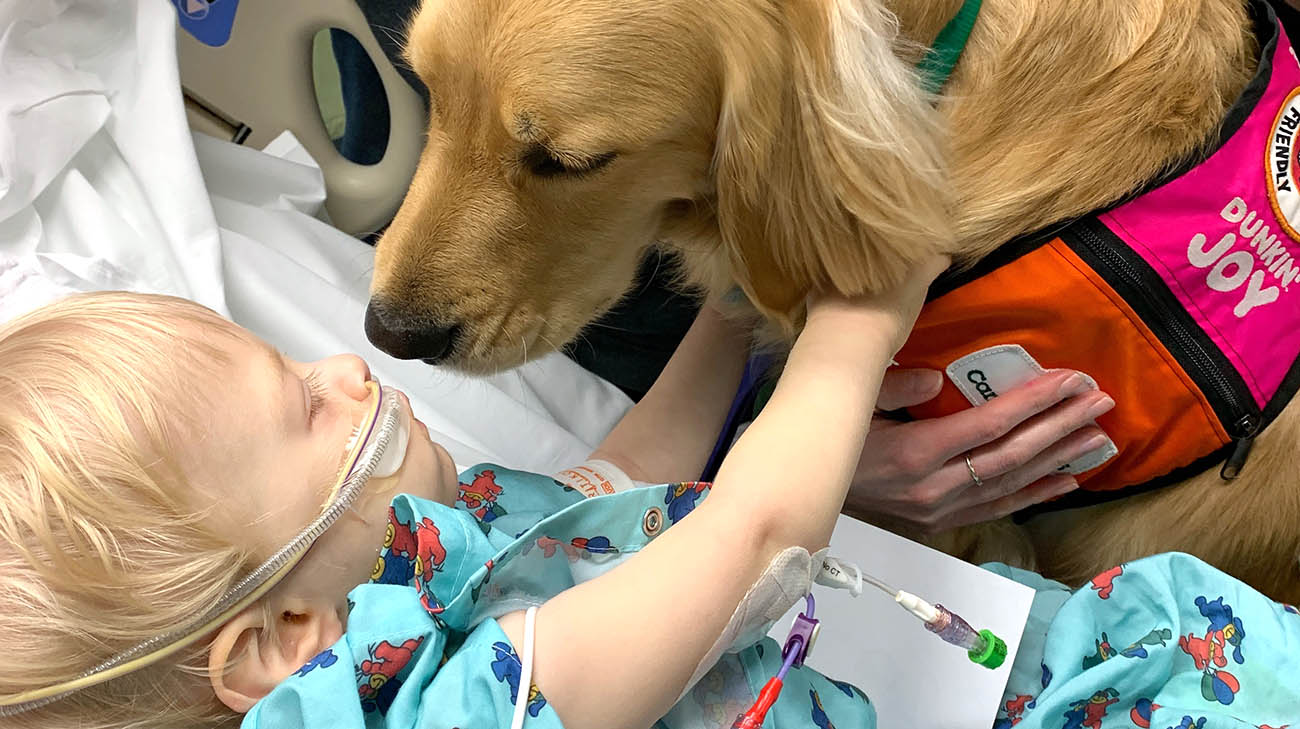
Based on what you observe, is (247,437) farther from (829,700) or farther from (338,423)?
(829,700)

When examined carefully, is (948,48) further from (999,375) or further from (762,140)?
(999,375)

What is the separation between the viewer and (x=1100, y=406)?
3.43 feet

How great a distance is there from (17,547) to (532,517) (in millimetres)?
470

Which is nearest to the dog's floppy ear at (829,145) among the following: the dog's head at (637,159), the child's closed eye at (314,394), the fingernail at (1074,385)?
the dog's head at (637,159)

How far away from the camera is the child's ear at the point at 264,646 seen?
74 centimetres

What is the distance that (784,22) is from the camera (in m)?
0.89

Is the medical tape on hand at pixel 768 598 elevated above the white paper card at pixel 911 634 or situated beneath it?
elevated above

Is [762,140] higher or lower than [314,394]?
higher

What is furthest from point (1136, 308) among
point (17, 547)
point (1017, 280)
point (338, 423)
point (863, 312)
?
point (17, 547)

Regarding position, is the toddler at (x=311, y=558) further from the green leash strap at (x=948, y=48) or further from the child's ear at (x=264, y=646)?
the green leash strap at (x=948, y=48)

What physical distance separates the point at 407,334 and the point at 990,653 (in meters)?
0.69

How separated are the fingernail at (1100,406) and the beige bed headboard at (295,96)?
4.02 ft

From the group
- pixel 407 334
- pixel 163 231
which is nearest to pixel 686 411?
pixel 407 334

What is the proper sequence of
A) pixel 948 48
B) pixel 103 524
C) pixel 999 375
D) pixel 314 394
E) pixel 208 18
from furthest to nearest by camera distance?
pixel 208 18 → pixel 999 375 → pixel 948 48 → pixel 314 394 → pixel 103 524
